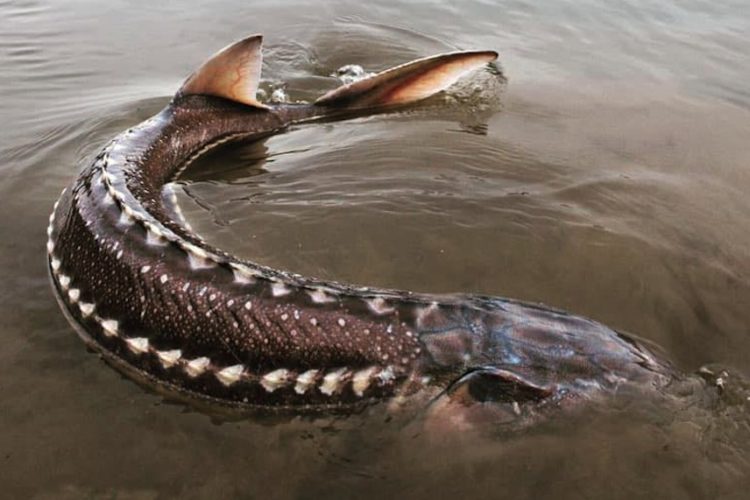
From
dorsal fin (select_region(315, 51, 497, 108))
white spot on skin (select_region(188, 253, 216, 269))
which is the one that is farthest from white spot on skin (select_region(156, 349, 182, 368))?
dorsal fin (select_region(315, 51, 497, 108))

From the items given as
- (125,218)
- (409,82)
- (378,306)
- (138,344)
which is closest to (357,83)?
(409,82)

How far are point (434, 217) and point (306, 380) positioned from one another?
1391 millimetres

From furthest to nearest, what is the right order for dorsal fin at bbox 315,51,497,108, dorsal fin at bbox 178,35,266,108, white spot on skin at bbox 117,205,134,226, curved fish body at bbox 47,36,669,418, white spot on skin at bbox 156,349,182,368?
dorsal fin at bbox 315,51,497,108
dorsal fin at bbox 178,35,266,108
white spot on skin at bbox 117,205,134,226
white spot on skin at bbox 156,349,182,368
curved fish body at bbox 47,36,669,418

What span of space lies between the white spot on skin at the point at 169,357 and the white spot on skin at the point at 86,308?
1.40 feet

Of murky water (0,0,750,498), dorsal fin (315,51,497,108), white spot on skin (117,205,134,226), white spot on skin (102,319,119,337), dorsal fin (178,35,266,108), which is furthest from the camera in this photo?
dorsal fin (315,51,497,108)

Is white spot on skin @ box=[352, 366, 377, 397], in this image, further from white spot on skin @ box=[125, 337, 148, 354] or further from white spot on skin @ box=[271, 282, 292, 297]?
white spot on skin @ box=[125, 337, 148, 354]

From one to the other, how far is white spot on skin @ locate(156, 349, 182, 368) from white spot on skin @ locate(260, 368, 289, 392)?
35cm

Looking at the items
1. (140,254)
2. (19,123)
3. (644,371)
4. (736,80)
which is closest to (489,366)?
(644,371)

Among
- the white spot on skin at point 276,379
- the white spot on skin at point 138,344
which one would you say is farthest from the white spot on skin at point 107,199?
the white spot on skin at point 276,379

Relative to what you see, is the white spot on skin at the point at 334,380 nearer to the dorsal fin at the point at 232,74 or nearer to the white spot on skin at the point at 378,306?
the white spot on skin at the point at 378,306

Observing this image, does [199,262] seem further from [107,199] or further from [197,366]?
[107,199]

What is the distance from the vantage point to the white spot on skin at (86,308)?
2807 millimetres

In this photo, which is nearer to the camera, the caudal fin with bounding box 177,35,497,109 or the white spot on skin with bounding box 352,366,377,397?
the white spot on skin with bounding box 352,366,377,397

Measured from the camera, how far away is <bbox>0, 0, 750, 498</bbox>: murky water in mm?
2326
